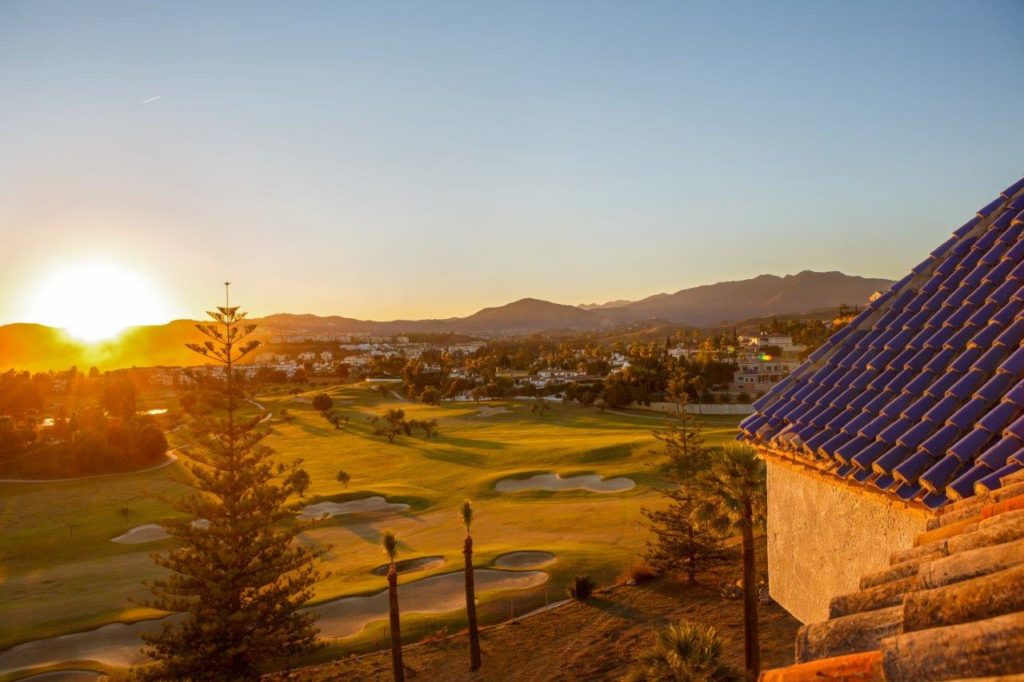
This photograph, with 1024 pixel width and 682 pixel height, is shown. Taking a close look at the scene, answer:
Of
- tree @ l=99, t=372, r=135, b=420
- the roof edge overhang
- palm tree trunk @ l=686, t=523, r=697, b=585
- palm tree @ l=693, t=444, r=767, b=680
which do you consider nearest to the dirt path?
palm tree trunk @ l=686, t=523, r=697, b=585

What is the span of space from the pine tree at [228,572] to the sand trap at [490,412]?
58.4 m

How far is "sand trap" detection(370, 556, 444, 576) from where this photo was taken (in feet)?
96.6

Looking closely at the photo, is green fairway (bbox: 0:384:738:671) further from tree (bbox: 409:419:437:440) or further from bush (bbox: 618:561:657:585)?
tree (bbox: 409:419:437:440)

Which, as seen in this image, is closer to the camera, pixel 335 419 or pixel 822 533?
pixel 822 533

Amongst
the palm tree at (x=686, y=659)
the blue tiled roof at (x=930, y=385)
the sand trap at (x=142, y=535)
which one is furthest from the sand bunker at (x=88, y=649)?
the blue tiled roof at (x=930, y=385)

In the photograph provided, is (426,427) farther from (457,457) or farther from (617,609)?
(617,609)

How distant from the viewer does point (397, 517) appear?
131 feet

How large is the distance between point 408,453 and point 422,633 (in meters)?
36.9

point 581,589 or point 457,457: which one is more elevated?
point 581,589

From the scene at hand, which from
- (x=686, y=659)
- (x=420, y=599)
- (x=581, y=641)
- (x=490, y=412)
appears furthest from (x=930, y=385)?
(x=490, y=412)

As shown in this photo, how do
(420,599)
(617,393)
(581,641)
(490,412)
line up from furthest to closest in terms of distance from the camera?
(490,412) < (617,393) < (420,599) < (581,641)

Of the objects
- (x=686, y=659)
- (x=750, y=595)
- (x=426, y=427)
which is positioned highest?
(x=686, y=659)

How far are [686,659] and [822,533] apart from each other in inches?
130

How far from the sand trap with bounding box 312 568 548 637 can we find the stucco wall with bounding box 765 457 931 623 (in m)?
16.5
